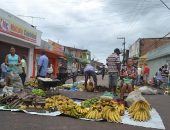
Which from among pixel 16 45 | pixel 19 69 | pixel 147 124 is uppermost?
pixel 16 45

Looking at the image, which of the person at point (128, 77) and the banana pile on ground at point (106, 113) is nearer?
the banana pile on ground at point (106, 113)

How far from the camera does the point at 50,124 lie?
9.17 meters

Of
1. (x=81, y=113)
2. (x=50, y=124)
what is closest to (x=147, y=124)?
(x=81, y=113)

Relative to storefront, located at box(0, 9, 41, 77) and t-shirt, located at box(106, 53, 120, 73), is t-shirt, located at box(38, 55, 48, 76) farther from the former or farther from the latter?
storefront, located at box(0, 9, 41, 77)

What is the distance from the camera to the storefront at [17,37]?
25.1m

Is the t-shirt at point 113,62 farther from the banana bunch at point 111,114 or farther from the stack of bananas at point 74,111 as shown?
the banana bunch at point 111,114

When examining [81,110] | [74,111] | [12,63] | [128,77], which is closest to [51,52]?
[12,63]

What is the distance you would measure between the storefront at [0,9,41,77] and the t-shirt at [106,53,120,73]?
8336 millimetres

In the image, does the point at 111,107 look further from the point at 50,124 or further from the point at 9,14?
the point at 9,14

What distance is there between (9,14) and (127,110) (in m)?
16.9

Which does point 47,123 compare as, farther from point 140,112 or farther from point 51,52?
point 51,52

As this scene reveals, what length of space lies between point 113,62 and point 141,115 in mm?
7576

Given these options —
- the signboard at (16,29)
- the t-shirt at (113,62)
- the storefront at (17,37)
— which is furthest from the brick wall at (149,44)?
the t-shirt at (113,62)

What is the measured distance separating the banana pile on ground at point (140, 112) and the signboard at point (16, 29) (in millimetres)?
14487
